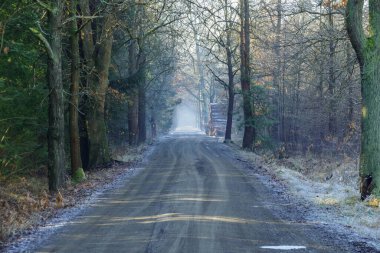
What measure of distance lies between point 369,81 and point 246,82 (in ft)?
75.2

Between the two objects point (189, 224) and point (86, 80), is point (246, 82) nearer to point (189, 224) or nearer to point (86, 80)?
point (86, 80)

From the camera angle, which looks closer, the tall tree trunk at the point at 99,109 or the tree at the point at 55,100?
the tree at the point at 55,100

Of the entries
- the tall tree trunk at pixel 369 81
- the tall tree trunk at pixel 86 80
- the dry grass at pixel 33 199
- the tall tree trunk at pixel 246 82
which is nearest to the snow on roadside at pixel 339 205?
the tall tree trunk at pixel 369 81

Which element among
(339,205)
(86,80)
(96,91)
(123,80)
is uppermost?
(123,80)

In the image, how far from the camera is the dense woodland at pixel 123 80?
13.7m

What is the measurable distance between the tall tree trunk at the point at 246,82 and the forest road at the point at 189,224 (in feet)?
59.2

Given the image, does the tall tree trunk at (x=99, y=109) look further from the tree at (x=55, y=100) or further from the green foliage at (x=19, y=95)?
the tree at (x=55, y=100)

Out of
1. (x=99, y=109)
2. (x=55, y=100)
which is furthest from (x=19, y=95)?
(x=99, y=109)

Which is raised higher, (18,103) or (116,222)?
(18,103)

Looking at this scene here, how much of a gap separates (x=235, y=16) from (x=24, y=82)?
25.7 metres

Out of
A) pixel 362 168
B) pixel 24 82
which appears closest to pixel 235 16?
pixel 24 82

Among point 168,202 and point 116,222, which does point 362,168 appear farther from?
point 116,222

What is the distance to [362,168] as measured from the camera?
42.9ft

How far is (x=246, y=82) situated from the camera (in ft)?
117
